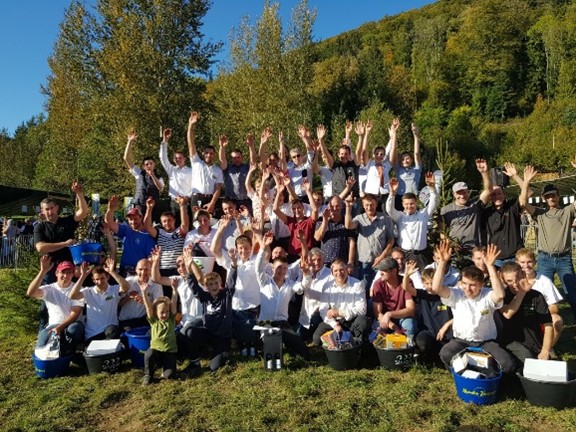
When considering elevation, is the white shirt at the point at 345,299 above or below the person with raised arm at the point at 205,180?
below

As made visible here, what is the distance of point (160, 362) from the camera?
19.3 ft

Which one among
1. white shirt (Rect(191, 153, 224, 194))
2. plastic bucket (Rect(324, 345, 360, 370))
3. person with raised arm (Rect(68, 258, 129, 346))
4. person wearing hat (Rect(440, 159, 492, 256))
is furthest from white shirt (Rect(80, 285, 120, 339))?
person wearing hat (Rect(440, 159, 492, 256))

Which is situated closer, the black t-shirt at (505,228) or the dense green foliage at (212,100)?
the black t-shirt at (505,228)

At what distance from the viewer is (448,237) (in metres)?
7.68

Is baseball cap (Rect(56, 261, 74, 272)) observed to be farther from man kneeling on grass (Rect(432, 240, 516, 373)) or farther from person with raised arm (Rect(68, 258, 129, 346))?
man kneeling on grass (Rect(432, 240, 516, 373))

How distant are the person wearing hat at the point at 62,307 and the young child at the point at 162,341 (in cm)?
112

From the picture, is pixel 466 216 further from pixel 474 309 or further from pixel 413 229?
pixel 474 309

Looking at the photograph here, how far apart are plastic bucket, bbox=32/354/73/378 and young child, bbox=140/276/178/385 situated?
1.11 metres

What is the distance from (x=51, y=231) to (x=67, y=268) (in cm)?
88

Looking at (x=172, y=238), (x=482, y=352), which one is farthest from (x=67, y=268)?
(x=482, y=352)

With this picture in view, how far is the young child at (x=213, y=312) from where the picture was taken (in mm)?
6254

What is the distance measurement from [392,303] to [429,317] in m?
0.51

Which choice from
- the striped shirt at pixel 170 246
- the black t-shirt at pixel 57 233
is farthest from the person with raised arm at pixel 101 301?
the striped shirt at pixel 170 246

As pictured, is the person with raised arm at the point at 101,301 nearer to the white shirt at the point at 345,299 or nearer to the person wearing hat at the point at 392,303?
the white shirt at the point at 345,299
